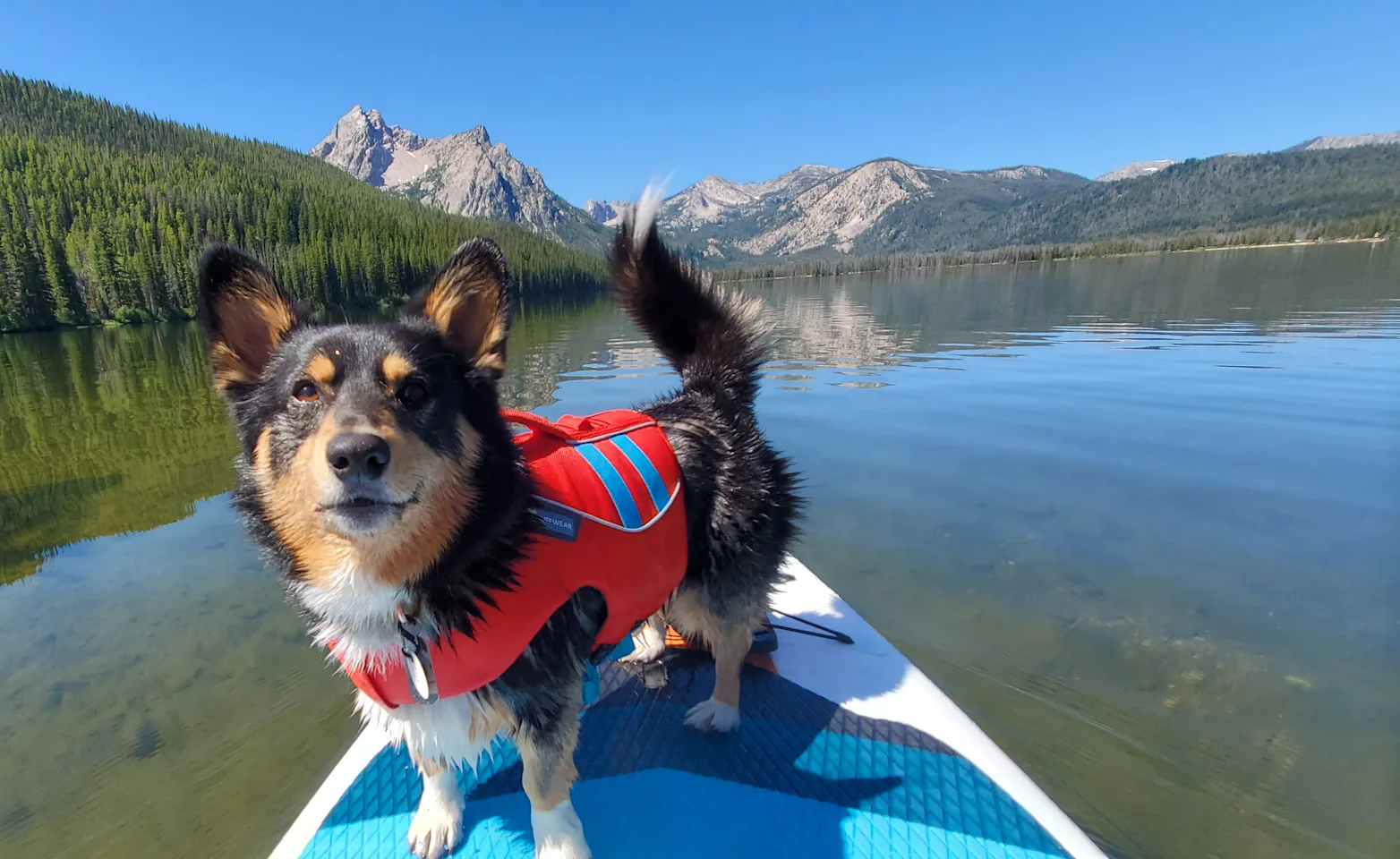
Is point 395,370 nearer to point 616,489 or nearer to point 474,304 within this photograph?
point 474,304

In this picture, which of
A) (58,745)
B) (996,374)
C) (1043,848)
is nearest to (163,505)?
(58,745)

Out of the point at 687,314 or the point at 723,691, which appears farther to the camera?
the point at 687,314

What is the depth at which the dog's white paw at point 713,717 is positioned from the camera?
3.79m

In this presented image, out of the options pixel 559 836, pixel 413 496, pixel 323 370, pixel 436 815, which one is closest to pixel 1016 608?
pixel 559 836

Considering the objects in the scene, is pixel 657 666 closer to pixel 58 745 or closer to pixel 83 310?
pixel 58 745

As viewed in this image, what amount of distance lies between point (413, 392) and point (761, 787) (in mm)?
2661

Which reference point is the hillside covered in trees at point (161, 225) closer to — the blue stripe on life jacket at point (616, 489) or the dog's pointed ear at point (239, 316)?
the blue stripe on life jacket at point (616, 489)

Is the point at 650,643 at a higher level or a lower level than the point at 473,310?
lower

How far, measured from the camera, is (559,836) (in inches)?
112

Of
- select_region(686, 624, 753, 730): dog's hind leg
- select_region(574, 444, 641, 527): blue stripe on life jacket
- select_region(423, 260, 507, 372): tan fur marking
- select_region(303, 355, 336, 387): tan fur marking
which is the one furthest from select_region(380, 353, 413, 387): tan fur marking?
select_region(686, 624, 753, 730): dog's hind leg

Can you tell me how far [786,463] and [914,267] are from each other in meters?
171

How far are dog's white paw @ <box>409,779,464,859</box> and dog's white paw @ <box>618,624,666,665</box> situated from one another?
162cm

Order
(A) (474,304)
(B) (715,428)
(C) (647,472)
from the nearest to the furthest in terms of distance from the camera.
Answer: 1. (A) (474,304)
2. (C) (647,472)
3. (B) (715,428)

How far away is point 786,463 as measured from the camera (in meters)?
4.23
